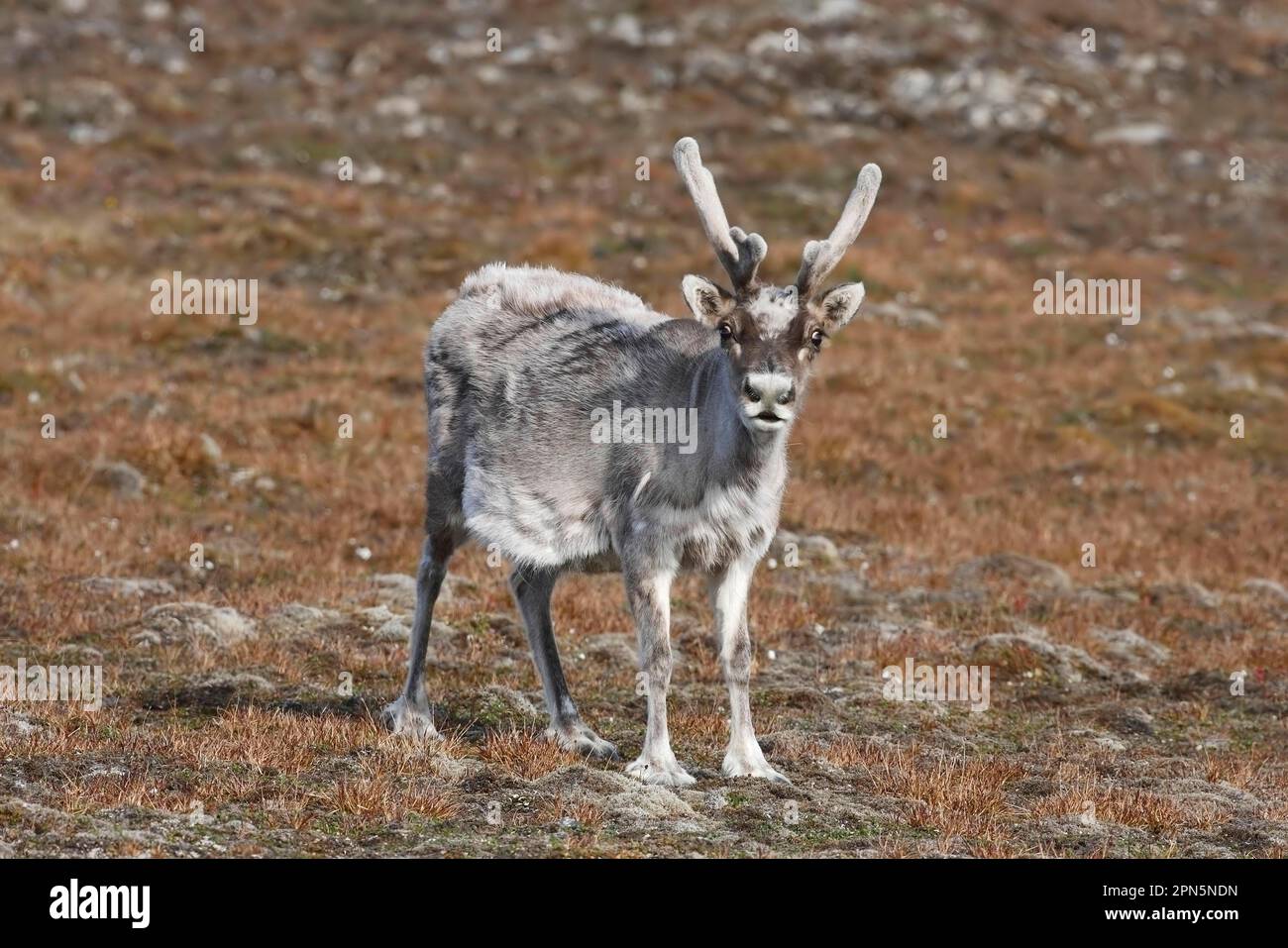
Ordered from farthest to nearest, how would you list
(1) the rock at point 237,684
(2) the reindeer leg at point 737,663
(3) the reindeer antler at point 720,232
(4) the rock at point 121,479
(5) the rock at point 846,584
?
(4) the rock at point 121,479
(5) the rock at point 846,584
(1) the rock at point 237,684
(2) the reindeer leg at point 737,663
(3) the reindeer antler at point 720,232

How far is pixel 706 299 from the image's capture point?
1087cm

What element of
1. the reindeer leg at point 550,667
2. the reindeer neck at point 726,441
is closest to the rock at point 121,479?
the reindeer leg at point 550,667

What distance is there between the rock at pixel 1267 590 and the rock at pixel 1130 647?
341cm

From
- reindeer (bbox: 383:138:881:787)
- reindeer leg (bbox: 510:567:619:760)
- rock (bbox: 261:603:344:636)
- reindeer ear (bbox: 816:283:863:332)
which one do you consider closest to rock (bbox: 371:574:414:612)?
rock (bbox: 261:603:344:636)

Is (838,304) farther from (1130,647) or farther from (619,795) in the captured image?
(1130,647)

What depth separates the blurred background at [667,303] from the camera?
17266 mm

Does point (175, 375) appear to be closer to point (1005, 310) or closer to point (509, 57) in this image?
point (1005, 310)

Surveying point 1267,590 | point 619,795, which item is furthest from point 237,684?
point 1267,590

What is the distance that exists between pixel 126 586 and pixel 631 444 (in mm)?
7858

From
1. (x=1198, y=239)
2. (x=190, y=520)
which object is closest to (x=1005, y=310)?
(x=1198, y=239)

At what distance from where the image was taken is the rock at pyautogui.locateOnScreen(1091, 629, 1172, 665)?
1736 cm

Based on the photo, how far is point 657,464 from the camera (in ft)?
38.0

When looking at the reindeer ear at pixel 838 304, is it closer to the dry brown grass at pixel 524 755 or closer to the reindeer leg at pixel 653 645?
the reindeer leg at pixel 653 645

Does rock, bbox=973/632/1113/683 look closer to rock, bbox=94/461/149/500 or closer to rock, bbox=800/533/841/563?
rock, bbox=800/533/841/563
